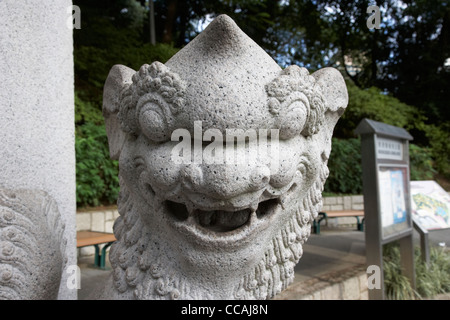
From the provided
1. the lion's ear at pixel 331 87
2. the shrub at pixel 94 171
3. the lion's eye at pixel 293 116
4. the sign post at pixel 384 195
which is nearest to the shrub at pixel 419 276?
the sign post at pixel 384 195

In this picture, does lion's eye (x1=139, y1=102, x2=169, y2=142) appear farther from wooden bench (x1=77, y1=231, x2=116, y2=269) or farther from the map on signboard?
the map on signboard

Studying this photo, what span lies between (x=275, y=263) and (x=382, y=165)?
80.8 inches

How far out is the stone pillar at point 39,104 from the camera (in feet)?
4.87

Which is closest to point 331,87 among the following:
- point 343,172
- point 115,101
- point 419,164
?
point 115,101

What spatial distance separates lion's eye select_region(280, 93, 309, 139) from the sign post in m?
1.97

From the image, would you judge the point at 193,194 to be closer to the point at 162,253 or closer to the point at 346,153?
the point at 162,253

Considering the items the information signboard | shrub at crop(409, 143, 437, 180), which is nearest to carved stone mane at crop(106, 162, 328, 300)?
the information signboard

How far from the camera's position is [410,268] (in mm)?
3330

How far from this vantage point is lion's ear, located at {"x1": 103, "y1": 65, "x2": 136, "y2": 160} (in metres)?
1.31

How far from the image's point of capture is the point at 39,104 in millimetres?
1611

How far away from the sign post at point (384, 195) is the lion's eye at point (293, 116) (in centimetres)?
197

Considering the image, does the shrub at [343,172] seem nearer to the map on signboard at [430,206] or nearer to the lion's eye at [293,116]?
the map on signboard at [430,206]

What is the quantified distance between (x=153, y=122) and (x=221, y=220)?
1.20 feet
